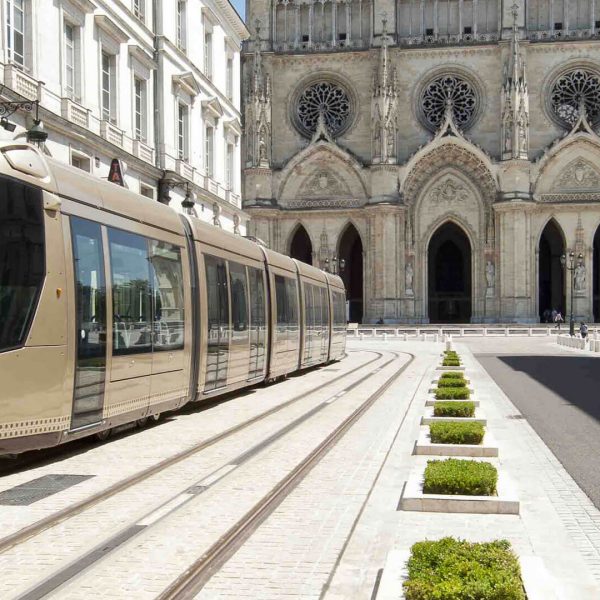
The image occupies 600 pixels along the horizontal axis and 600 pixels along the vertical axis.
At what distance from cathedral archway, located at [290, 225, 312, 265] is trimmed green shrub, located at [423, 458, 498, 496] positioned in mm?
59063

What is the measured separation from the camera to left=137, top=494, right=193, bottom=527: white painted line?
7145 millimetres

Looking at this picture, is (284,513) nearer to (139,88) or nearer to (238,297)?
(238,297)

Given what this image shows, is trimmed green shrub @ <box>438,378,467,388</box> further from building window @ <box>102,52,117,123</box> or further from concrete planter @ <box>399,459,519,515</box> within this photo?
building window @ <box>102,52,117,123</box>

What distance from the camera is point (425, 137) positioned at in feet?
208

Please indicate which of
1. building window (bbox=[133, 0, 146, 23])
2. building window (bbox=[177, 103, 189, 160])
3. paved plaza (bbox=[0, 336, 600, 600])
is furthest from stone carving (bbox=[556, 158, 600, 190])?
paved plaza (bbox=[0, 336, 600, 600])

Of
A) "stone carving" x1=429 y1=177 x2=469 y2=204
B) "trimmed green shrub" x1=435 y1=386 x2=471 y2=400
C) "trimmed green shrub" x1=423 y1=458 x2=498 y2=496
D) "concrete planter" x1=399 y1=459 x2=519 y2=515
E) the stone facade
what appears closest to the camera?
"concrete planter" x1=399 y1=459 x2=519 y2=515

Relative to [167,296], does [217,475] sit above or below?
below

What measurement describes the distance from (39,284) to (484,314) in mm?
55270

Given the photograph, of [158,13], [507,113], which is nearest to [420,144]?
[507,113]

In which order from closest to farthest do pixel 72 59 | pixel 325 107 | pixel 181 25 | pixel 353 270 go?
1. pixel 72 59
2. pixel 181 25
3. pixel 325 107
4. pixel 353 270

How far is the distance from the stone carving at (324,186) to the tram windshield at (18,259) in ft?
181

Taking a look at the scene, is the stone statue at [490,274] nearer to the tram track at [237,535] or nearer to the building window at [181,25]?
the building window at [181,25]

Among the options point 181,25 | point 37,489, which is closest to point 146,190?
point 181,25

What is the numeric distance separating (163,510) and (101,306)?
3487 millimetres
